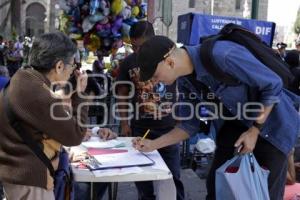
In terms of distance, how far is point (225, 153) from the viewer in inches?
104

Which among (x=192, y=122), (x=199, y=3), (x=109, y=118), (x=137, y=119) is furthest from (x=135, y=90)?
(x=199, y=3)

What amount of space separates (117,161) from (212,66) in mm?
747

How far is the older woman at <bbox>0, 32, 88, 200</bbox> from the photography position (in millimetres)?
2105

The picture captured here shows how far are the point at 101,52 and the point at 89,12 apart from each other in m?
0.80

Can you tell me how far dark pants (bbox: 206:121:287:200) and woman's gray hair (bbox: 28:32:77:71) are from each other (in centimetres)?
99

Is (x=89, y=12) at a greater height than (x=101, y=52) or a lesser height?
greater

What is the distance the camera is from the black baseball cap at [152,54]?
2.24m

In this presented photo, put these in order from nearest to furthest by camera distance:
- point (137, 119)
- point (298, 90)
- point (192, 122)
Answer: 1. point (192, 122)
2. point (137, 119)
3. point (298, 90)

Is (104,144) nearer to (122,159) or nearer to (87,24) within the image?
(122,159)

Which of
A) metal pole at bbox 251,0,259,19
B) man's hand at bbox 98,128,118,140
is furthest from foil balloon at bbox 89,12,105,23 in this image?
metal pole at bbox 251,0,259,19

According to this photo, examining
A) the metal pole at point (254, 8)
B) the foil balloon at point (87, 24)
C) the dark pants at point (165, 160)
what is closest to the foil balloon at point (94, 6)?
the foil balloon at point (87, 24)

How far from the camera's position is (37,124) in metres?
2.11

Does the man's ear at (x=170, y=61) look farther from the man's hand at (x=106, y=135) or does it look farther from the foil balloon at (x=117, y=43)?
the foil balloon at (x=117, y=43)

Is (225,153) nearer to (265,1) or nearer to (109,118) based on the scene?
(109,118)
